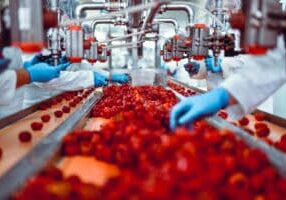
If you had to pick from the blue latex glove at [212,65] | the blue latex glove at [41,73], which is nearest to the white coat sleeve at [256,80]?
the blue latex glove at [41,73]

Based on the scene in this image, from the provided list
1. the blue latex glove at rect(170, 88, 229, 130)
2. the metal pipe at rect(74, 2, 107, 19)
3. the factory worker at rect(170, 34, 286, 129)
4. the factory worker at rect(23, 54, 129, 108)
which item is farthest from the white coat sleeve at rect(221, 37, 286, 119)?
the metal pipe at rect(74, 2, 107, 19)

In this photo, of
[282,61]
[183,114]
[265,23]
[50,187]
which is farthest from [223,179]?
[282,61]

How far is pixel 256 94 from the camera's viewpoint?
6.40 ft

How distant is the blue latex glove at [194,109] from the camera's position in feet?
5.43

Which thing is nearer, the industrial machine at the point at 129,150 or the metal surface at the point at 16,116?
the industrial machine at the point at 129,150

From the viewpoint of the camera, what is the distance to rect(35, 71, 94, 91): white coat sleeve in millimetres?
3932

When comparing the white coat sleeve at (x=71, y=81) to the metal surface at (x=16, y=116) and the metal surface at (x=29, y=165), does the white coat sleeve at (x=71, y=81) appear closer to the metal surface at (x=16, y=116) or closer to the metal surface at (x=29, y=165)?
the metal surface at (x=16, y=116)

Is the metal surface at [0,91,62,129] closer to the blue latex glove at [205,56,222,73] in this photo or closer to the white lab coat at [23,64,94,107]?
the white lab coat at [23,64,94,107]

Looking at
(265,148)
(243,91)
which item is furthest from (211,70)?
(265,148)

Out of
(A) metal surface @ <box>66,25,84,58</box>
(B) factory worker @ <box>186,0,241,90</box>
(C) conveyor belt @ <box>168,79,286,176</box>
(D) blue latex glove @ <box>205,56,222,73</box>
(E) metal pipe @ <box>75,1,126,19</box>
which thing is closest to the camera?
(C) conveyor belt @ <box>168,79,286,176</box>

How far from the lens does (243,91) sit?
1887mm

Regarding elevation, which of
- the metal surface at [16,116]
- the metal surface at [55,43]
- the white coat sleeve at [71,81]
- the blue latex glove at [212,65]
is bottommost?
the metal surface at [16,116]

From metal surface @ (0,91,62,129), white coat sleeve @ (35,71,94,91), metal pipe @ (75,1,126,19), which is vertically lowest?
metal surface @ (0,91,62,129)

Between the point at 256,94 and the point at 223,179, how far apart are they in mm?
995
